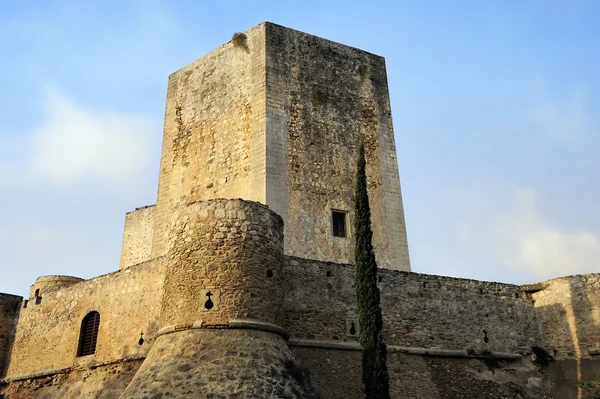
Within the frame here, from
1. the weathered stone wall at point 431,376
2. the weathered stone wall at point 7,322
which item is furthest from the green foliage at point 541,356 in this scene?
the weathered stone wall at point 7,322

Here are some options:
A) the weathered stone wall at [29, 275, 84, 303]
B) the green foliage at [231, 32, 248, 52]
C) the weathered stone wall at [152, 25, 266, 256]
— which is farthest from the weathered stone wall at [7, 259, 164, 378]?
the green foliage at [231, 32, 248, 52]

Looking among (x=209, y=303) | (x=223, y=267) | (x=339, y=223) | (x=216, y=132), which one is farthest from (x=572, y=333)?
(x=216, y=132)

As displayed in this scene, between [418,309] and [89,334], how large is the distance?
7729 mm

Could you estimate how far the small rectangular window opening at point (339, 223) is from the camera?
17.6 metres

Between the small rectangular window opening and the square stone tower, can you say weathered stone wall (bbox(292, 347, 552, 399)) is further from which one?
the small rectangular window opening

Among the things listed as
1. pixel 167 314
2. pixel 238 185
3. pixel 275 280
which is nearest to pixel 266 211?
pixel 275 280

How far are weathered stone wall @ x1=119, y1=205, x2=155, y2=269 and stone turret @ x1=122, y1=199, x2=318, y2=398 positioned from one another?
13102 millimetres

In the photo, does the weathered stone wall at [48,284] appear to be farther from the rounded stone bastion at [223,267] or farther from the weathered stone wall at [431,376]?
the weathered stone wall at [431,376]

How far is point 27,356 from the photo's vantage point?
16812mm

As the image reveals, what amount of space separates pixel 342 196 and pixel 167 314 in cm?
736

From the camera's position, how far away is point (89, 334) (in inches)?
615

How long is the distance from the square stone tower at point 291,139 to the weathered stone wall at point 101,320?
2.78 metres

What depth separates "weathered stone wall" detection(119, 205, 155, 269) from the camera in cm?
2509

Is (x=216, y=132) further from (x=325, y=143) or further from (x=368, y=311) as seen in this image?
(x=368, y=311)
